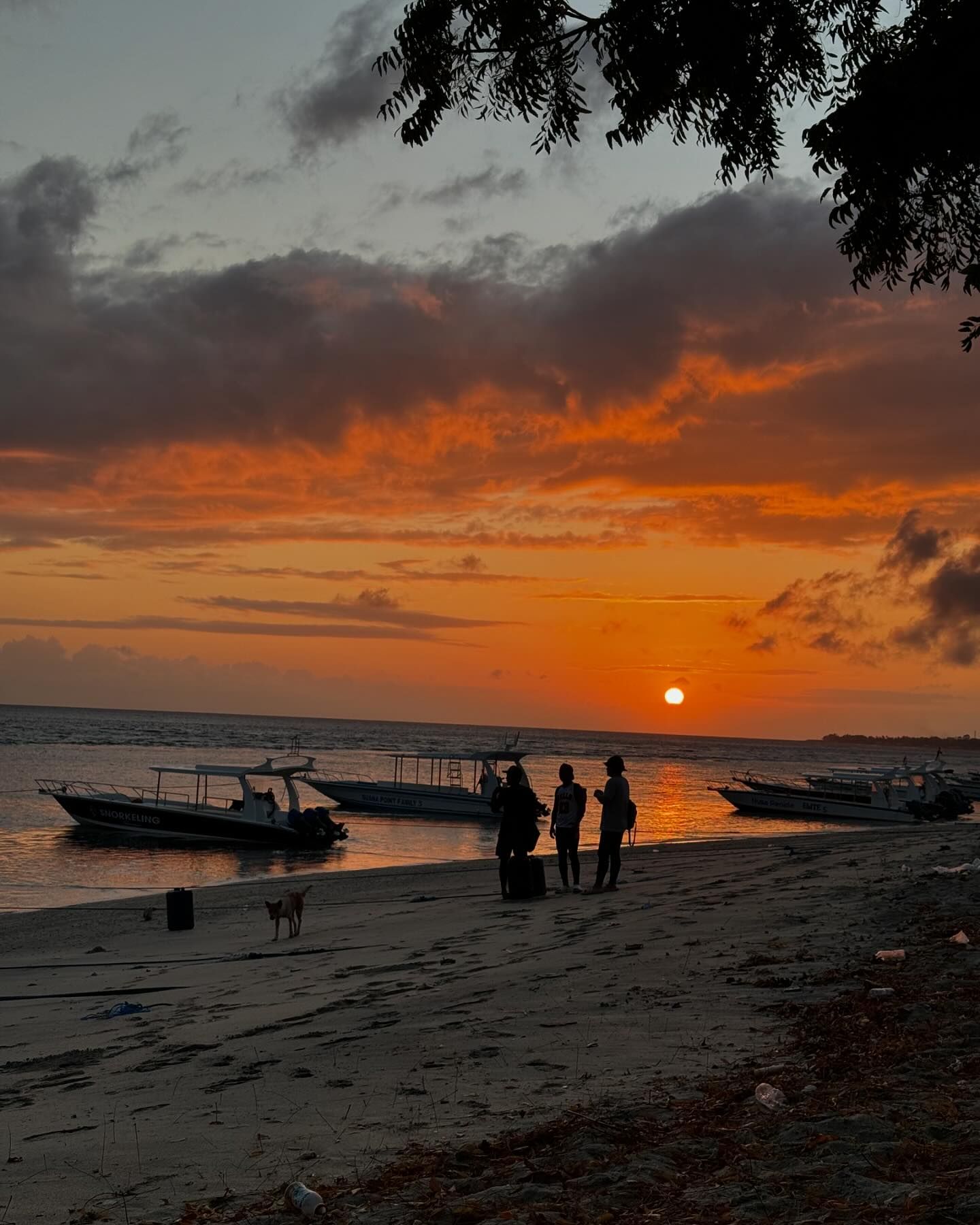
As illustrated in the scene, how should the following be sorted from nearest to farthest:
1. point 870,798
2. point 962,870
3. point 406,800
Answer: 1. point 962,870
2. point 406,800
3. point 870,798

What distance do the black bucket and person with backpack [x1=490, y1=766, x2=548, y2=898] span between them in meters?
4.92

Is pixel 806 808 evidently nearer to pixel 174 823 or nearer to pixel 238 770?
pixel 238 770

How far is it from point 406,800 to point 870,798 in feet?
69.5

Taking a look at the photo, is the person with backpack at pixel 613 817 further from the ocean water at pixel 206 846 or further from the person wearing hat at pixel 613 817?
the ocean water at pixel 206 846

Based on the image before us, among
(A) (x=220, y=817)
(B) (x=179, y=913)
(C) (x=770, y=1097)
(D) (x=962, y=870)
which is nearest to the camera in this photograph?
(C) (x=770, y=1097)

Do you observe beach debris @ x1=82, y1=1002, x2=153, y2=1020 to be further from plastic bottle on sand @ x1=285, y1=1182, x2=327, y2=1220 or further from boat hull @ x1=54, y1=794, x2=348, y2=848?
boat hull @ x1=54, y1=794, x2=348, y2=848

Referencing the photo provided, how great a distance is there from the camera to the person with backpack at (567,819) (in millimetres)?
17172

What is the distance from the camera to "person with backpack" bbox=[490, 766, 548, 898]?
16625mm

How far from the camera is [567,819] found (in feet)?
56.9

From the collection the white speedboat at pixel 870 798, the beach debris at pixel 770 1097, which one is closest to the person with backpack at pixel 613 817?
the beach debris at pixel 770 1097

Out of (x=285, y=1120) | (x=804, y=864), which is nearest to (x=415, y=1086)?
(x=285, y=1120)

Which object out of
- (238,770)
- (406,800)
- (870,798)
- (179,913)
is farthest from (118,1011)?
(870,798)

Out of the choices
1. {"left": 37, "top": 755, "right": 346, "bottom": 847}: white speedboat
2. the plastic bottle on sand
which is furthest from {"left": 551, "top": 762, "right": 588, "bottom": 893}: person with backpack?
{"left": 37, "top": 755, "right": 346, "bottom": 847}: white speedboat

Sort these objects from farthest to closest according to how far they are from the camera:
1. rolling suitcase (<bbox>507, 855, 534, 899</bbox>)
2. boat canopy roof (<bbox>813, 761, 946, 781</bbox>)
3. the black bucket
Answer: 1. boat canopy roof (<bbox>813, 761, 946, 781</bbox>)
2. the black bucket
3. rolling suitcase (<bbox>507, 855, 534, 899</bbox>)
